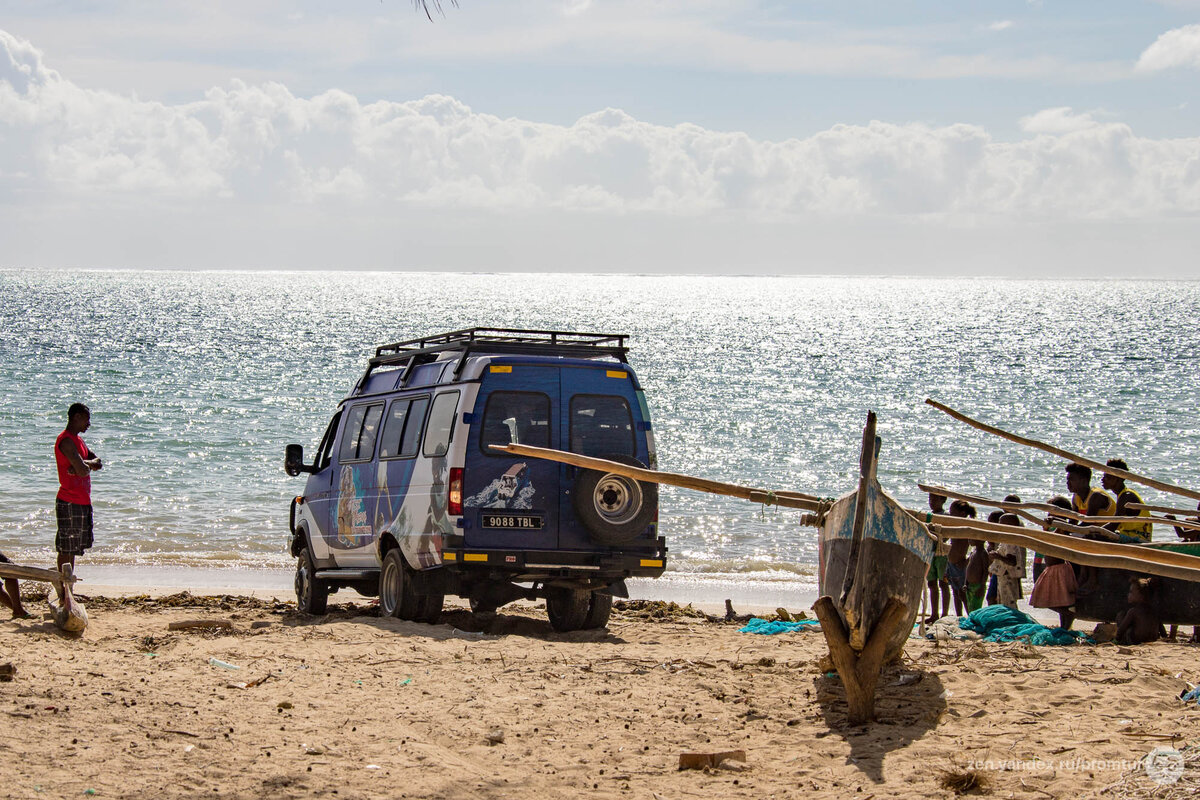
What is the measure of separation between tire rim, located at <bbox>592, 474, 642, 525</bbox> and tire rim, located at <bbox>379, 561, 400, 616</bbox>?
2.09 metres

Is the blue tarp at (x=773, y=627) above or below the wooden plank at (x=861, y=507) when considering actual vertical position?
below

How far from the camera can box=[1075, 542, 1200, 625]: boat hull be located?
977cm

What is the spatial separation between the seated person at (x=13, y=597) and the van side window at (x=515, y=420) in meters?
4.19

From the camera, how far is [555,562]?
398 inches

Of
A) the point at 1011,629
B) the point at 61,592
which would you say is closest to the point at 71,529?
the point at 61,592

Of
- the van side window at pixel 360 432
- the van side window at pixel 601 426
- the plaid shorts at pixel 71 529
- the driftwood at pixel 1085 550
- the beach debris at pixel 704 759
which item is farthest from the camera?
the van side window at pixel 360 432

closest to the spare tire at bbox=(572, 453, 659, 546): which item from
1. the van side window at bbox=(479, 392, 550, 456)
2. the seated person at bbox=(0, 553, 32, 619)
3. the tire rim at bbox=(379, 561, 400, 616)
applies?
the van side window at bbox=(479, 392, 550, 456)

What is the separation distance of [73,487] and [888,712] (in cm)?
731

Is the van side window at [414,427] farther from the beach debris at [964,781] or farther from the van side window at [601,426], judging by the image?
the beach debris at [964,781]

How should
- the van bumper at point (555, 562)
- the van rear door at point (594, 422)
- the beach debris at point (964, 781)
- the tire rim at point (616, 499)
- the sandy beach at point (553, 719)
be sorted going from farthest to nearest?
the van rear door at point (594, 422) → the tire rim at point (616, 499) → the van bumper at point (555, 562) → the sandy beach at point (553, 719) → the beach debris at point (964, 781)

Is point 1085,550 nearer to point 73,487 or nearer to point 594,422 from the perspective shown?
point 594,422

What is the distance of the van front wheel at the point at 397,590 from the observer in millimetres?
10555

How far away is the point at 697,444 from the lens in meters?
39.7

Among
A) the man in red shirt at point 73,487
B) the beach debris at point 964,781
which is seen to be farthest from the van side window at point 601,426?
the beach debris at point 964,781
